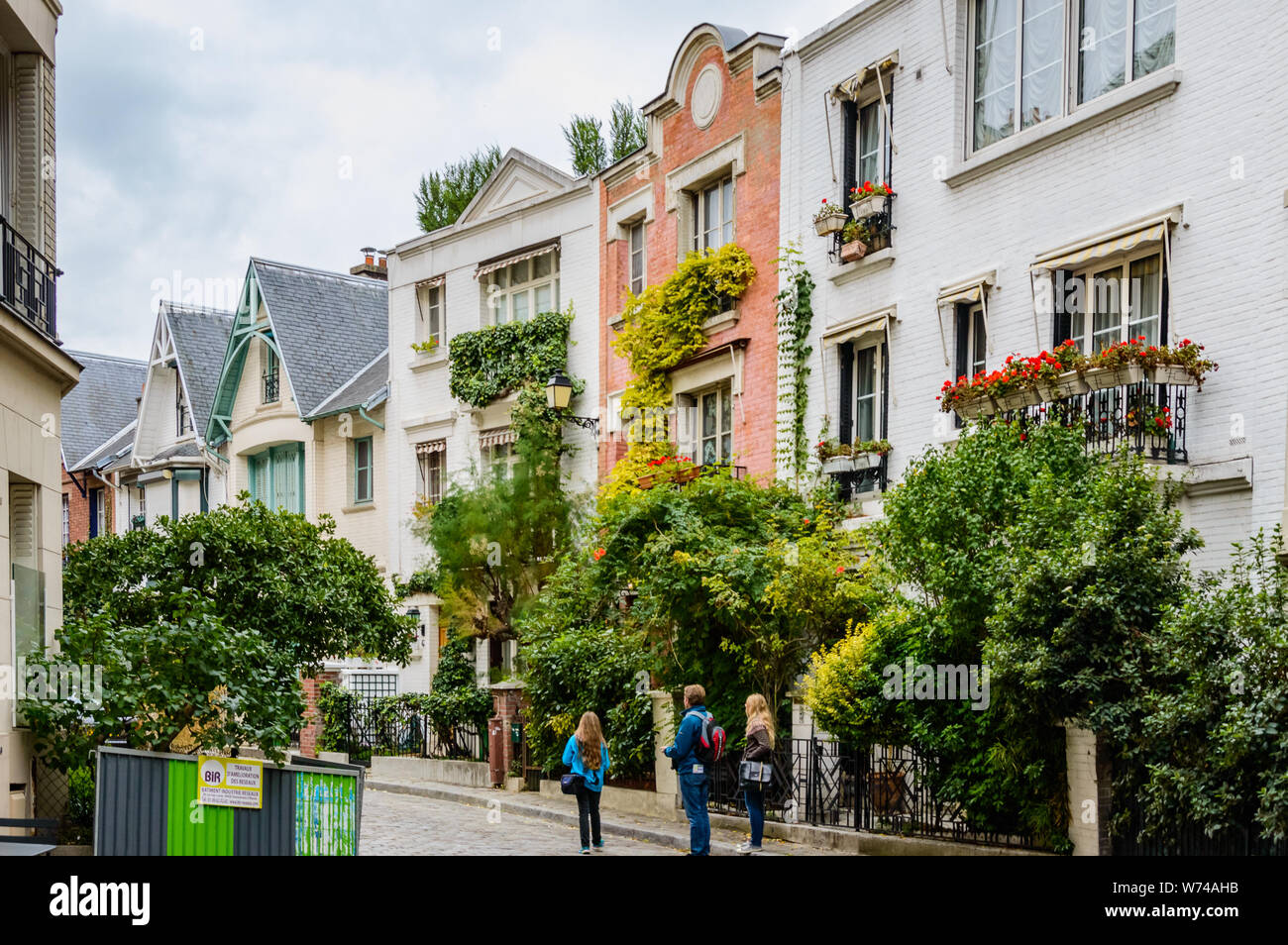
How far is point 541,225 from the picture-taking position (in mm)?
28844

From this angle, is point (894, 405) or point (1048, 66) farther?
point (894, 405)

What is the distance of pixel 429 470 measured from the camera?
31.0m

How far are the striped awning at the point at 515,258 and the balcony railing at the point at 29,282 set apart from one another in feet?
43.1

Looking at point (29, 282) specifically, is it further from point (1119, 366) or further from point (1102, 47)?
point (1102, 47)

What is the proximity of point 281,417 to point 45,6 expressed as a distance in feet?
60.6

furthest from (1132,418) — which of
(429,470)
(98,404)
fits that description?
(98,404)

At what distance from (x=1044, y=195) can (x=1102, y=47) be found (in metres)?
1.72

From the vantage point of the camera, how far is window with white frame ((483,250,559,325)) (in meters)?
28.6

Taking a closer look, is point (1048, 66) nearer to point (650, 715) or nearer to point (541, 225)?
point (650, 715)

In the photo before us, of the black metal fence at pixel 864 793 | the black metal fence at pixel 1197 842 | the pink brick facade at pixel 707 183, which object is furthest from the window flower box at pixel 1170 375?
the pink brick facade at pixel 707 183

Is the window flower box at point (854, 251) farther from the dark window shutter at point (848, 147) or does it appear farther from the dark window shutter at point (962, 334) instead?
the dark window shutter at point (962, 334)

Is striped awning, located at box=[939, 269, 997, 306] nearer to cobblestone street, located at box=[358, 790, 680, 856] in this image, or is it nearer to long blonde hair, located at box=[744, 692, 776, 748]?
long blonde hair, located at box=[744, 692, 776, 748]

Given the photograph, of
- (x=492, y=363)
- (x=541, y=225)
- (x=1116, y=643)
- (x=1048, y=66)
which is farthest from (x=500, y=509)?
(x=1116, y=643)

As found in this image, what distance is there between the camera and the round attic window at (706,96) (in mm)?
24516
